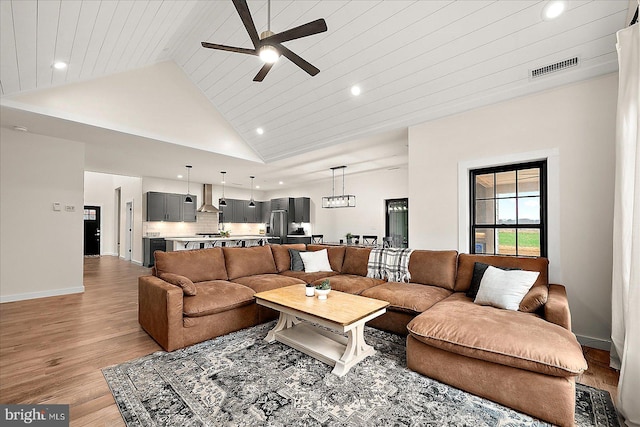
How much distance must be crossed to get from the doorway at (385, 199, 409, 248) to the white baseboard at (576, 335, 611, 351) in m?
4.30

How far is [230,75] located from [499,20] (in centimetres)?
370

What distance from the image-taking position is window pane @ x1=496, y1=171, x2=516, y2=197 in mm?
3561

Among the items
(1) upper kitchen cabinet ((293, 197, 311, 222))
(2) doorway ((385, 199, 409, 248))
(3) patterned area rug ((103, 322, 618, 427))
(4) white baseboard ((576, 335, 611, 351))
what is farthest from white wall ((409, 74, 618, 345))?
(1) upper kitchen cabinet ((293, 197, 311, 222))

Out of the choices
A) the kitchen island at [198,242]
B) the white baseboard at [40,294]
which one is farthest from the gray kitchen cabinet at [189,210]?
the white baseboard at [40,294]

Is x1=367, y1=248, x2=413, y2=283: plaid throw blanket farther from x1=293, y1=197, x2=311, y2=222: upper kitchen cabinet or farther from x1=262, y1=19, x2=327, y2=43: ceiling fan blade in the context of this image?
x1=293, y1=197, x2=311, y2=222: upper kitchen cabinet

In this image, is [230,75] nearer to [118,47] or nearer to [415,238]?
[118,47]

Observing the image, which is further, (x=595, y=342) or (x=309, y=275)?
(x=309, y=275)

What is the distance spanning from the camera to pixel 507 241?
3.61 metres

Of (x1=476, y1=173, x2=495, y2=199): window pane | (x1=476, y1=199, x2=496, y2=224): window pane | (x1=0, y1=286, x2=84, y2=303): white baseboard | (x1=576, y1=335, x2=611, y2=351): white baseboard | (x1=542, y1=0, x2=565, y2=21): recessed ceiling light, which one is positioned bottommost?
(x1=0, y1=286, x2=84, y2=303): white baseboard

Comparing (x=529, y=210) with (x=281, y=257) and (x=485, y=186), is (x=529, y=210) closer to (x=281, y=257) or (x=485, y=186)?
(x=485, y=186)

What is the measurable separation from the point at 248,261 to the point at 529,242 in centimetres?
376

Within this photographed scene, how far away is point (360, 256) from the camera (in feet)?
14.1

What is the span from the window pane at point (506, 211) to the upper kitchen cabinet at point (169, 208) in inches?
330

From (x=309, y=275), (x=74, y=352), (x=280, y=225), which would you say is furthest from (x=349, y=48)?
(x=280, y=225)
